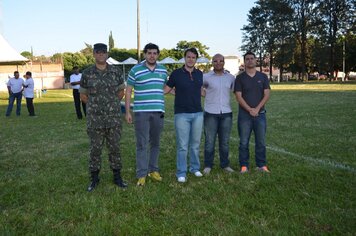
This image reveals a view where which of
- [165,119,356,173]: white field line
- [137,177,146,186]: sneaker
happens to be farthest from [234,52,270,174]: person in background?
[137,177,146,186]: sneaker

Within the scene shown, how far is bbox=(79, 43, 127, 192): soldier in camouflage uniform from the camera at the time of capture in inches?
204

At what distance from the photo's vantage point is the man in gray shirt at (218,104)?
600 cm

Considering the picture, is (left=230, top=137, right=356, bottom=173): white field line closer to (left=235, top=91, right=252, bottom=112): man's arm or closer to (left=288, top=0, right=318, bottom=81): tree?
(left=235, top=91, right=252, bottom=112): man's arm

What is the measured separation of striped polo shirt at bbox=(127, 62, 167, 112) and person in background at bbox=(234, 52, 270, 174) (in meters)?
1.30

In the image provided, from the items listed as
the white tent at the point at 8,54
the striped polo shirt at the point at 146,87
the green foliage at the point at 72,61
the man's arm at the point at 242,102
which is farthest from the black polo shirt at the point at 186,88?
the green foliage at the point at 72,61

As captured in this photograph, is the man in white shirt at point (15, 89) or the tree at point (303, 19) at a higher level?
the tree at point (303, 19)

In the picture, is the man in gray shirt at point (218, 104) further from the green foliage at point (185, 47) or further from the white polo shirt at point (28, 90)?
the green foliage at point (185, 47)

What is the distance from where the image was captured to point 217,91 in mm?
6008

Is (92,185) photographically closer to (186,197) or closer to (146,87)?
(186,197)

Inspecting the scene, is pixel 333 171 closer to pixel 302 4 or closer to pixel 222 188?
pixel 222 188

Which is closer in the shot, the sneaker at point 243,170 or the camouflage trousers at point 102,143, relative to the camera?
the camouflage trousers at point 102,143

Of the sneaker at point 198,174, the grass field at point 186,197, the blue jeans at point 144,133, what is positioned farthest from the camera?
the sneaker at point 198,174

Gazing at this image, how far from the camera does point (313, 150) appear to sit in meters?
7.57

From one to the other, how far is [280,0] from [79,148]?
60217 mm
